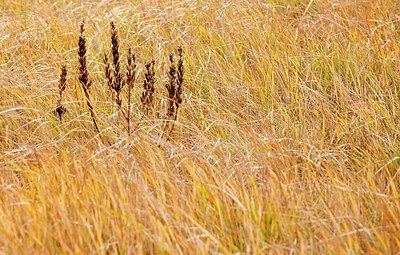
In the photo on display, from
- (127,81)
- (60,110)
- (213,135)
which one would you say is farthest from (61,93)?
(213,135)

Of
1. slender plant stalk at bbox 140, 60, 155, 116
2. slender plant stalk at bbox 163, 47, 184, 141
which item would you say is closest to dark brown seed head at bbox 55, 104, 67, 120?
slender plant stalk at bbox 140, 60, 155, 116

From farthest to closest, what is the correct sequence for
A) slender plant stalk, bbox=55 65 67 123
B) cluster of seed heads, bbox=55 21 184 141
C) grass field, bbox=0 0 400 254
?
slender plant stalk, bbox=55 65 67 123 < cluster of seed heads, bbox=55 21 184 141 < grass field, bbox=0 0 400 254

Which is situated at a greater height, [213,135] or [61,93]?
[61,93]

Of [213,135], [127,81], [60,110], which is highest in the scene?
[127,81]

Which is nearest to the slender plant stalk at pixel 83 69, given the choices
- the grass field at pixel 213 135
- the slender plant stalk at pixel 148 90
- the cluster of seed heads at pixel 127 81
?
the cluster of seed heads at pixel 127 81

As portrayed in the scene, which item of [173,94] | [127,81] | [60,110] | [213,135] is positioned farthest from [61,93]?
[213,135]

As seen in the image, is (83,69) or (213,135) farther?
(213,135)

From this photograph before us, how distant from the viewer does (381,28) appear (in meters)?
4.34

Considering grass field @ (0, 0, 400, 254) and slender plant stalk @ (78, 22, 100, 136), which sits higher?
slender plant stalk @ (78, 22, 100, 136)

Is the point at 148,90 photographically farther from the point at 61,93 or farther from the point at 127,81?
the point at 61,93

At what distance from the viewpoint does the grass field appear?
8.30 ft

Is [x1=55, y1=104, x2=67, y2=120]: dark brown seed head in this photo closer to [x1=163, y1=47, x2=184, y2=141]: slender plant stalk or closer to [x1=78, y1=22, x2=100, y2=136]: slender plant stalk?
[x1=78, y1=22, x2=100, y2=136]: slender plant stalk

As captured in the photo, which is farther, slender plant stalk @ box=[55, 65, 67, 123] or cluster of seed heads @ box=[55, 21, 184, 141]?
slender plant stalk @ box=[55, 65, 67, 123]

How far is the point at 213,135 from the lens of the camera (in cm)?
344
